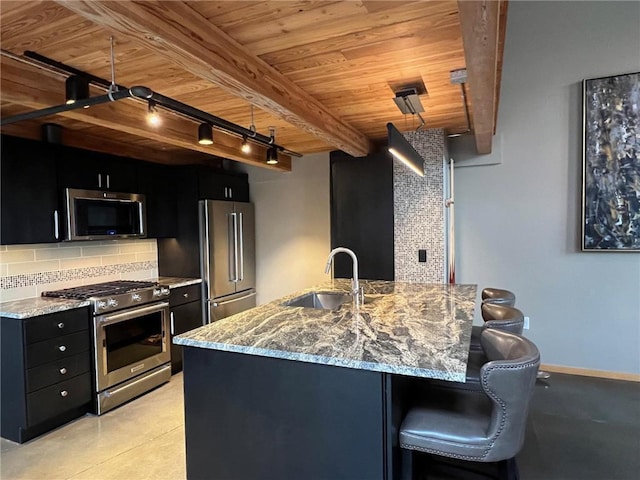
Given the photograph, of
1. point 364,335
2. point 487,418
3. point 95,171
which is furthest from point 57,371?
point 487,418

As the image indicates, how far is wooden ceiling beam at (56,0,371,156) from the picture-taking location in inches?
54.9

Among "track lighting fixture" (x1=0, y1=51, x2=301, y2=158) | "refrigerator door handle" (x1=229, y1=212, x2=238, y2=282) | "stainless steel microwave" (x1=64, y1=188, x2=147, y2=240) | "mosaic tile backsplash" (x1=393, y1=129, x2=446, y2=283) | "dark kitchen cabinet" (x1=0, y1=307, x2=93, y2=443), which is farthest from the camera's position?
"refrigerator door handle" (x1=229, y1=212, x2=238, y2=282)

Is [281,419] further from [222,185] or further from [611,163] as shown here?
[611,163]

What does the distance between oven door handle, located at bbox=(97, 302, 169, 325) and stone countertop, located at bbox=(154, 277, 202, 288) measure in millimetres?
230

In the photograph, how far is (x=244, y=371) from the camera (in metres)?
1.72

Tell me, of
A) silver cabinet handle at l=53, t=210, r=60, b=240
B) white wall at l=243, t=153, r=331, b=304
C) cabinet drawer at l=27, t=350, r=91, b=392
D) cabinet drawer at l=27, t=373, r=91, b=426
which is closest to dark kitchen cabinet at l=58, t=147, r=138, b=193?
silver cabinet handle at l=53, t=210, r=60, b=240

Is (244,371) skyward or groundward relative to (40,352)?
skyward

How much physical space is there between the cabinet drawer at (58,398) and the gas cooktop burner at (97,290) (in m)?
0.63

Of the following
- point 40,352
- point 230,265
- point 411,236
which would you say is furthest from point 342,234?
point 40,352

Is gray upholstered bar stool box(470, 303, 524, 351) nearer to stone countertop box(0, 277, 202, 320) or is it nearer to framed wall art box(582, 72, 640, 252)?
framed wall art box(582, 72, 640, 252)

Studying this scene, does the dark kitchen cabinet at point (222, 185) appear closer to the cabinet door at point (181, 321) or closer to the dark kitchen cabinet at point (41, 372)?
the cabinet door at point (181, 321)

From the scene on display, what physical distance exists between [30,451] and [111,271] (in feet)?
5.72

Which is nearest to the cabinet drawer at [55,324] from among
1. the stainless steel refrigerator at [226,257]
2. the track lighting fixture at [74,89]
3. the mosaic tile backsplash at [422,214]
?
the stainless steel refrigerator at [226,257]

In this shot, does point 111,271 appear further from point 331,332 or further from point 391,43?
point 391,43
